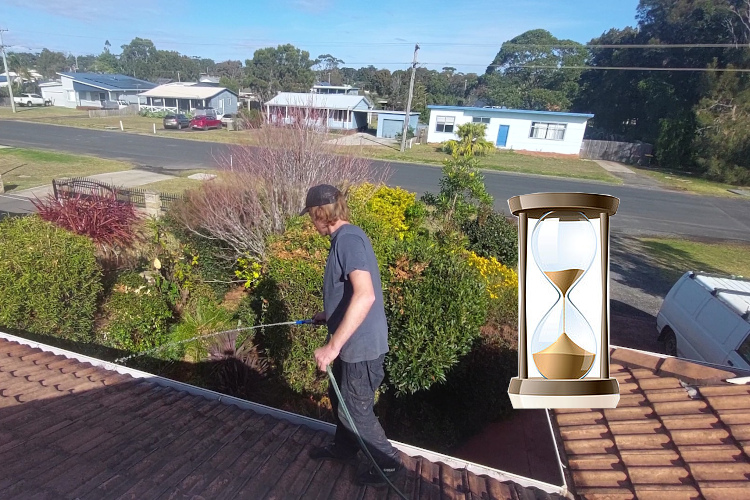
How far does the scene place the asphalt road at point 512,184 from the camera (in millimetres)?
15125

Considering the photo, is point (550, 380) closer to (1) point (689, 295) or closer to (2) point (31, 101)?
(1) point (689, 295)

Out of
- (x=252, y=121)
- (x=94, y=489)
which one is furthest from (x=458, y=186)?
(x=94, y=489)

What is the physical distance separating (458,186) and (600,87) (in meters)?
41.3

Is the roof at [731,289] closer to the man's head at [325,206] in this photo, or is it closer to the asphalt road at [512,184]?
the man's head at [325,206]

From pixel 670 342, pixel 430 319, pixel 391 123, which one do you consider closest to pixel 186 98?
pixel 391 123

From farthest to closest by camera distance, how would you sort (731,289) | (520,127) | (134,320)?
(520,127) → (731,289) → (134,320)

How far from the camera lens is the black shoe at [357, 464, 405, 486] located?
2.62 metres

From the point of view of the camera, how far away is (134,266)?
24.4 feet

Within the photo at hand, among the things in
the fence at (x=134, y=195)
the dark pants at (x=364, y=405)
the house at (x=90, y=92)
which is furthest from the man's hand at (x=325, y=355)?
the house at (x=90, y=92)

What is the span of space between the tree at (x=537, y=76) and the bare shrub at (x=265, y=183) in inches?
1521

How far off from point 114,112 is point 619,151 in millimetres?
48353

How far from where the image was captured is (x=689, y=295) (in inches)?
257

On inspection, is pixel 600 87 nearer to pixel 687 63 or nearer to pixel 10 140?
pixel 687 63

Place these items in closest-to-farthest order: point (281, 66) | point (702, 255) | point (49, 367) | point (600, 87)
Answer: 1. point (49, 367)
2. point (702, 255)
3. point (600, 87)
4. point (281, 66)
